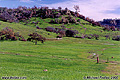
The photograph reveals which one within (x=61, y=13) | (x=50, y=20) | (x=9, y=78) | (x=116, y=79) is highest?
(x=61, y=13)

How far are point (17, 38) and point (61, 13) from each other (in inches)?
4606

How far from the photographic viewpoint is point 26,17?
7136 inches

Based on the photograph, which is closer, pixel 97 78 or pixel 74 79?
pixel 74 79

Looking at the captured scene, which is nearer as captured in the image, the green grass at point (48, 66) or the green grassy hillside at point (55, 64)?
the green grass at point (48, 66)

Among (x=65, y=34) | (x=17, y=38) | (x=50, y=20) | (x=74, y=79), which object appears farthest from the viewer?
(x=50, y=20)

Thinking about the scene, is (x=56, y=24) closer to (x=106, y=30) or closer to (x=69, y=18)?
(x=69, y=18)

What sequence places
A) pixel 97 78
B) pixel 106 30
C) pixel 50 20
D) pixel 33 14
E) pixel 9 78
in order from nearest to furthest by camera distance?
pixel 9 78
pixel 97 78
pixel 106 30
pixel 50 20
pixel 33 14

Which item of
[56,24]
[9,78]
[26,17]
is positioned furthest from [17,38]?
[26,17]

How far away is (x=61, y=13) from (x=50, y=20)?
→ 94.1 feet

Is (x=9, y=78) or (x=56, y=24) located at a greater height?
(x=56, y=24)

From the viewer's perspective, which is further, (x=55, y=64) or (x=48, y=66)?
(x=55, y=64)

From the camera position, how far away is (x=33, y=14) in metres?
191

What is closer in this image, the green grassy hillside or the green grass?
the green grass

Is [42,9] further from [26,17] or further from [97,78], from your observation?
[97,78]
